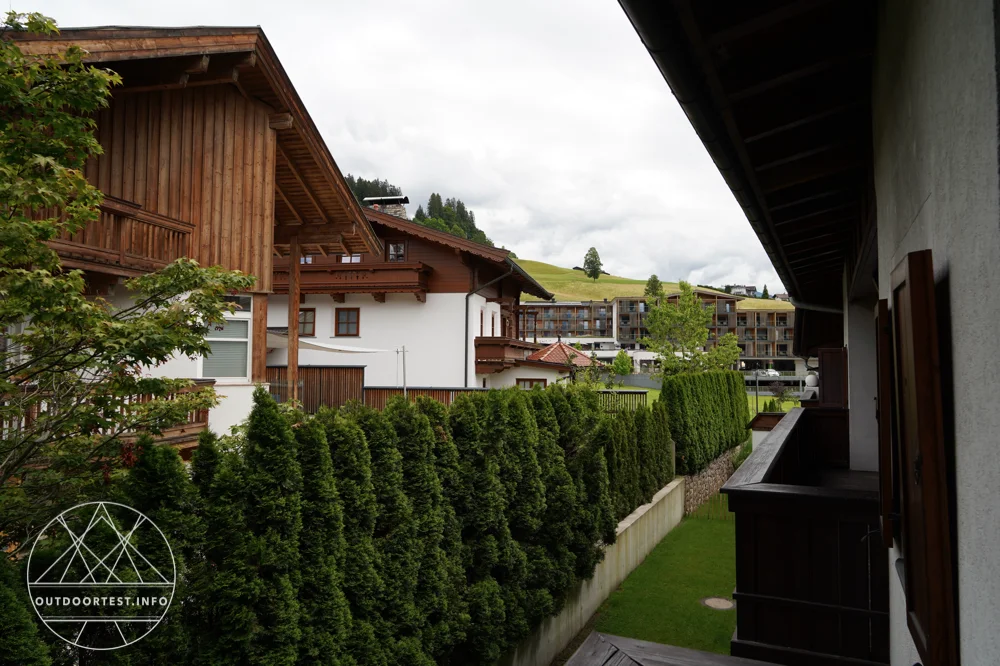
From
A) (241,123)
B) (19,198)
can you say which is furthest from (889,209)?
(241,123)

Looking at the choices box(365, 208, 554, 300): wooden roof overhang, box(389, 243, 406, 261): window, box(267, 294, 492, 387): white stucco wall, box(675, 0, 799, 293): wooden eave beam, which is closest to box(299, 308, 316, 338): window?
box(267, 294, 492, 387): white stucco wall

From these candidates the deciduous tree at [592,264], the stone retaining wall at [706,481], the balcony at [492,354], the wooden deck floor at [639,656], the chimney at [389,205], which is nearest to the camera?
the wooden deck floor at [639,656]

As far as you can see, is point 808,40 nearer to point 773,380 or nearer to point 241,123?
point 241,123

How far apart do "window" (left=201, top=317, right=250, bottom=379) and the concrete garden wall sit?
7.08 m

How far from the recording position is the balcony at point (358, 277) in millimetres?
22094

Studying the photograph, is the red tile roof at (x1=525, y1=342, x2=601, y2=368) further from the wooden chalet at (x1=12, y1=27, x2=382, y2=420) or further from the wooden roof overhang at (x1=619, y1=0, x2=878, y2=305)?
the wooden roof overhang at (x1=619, y1=0, x2=878, y2=305)

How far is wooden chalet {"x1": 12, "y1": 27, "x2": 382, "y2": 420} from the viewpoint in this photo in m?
8.87

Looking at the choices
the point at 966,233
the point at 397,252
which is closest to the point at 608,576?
the point at 966,233

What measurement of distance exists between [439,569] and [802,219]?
450 centimetres

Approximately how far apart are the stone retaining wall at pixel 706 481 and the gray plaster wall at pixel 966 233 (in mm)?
11048

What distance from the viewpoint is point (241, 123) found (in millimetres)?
11688

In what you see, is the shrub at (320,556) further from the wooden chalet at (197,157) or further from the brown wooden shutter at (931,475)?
the wooden chalet at (197,157)

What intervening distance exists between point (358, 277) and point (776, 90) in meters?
19.9

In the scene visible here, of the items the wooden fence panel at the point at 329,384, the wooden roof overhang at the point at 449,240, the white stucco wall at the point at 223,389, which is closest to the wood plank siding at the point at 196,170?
the white stucco wall at the point at 223,389
